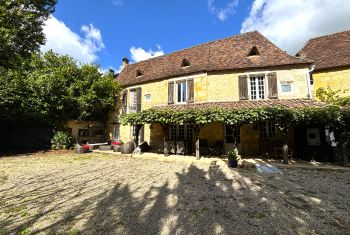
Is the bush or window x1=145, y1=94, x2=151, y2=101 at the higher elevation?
window x1=145, y1=94, x2=151, y2=101

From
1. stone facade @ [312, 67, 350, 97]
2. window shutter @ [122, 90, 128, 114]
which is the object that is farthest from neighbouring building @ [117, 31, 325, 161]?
stone facade @ [312, 67, 350, 97]

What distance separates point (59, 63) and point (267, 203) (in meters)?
18.2

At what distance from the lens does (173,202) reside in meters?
5.46

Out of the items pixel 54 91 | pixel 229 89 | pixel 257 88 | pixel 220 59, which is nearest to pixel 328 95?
pixel 257 88

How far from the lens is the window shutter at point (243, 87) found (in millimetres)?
13188

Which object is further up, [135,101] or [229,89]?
[229,89]

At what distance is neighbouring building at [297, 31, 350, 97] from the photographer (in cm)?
1332

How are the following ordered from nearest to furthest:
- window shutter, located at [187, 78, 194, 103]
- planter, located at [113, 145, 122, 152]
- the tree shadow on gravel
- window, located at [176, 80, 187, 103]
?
1. the tree shadow on gravel
2. window shutter, located at [187, 78, 194, 103]
3. window, located at [176, 80, 187, 103]
4. planter, located at [113, 145, 122, 152]

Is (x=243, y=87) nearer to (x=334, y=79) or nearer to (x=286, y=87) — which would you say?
(x=286, y=87)

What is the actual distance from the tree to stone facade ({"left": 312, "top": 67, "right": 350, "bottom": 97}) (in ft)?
71.5

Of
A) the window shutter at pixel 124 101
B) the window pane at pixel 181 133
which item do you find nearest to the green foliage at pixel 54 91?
the window shutter at pixel 124 101

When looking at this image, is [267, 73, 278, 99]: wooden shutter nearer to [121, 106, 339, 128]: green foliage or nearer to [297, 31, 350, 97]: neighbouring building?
[121, 106, 339, 128]: green foliage

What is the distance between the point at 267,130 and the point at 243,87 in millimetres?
3160

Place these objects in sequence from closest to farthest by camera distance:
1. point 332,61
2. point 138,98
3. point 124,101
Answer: point 332,61
point 138,98
point 124,101
